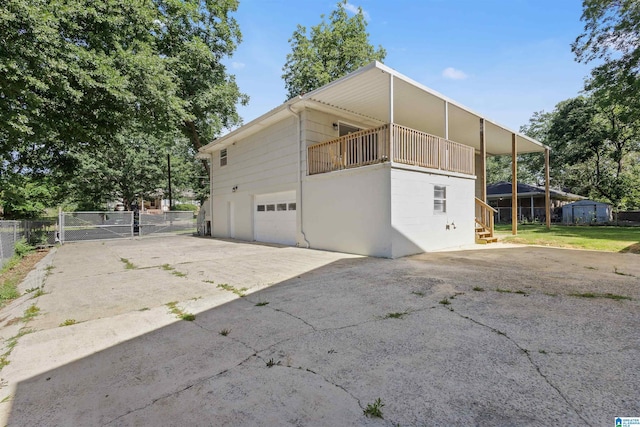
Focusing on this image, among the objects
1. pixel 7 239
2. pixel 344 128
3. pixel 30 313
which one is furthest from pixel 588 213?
pixel 7 239

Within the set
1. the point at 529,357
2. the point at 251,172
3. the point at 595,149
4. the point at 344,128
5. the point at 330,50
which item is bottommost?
the point at 529,357

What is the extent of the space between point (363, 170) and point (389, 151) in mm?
893

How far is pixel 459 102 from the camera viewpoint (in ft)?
31.9

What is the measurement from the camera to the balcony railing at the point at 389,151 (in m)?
7.57

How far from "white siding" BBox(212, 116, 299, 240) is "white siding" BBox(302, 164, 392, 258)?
4.58 feet

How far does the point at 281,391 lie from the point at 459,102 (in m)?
10.4

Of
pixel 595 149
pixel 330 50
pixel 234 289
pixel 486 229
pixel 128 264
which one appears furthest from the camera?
pixel 595 149

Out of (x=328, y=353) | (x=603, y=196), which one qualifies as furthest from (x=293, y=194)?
(x=603, y=196)

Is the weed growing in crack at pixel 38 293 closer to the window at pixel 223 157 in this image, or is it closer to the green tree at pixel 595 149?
the window at pixel 223 157

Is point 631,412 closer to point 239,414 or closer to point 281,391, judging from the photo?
point 281,391

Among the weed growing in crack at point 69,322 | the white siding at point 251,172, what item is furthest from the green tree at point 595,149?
the weed growing in crack at point 69,322

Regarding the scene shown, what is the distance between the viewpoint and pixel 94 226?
14148mm

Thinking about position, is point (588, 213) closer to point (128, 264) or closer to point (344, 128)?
point (344, 128)

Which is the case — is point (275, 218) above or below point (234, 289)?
above
